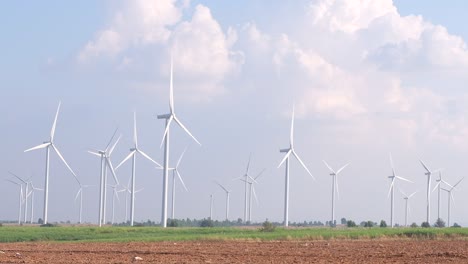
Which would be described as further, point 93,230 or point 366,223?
point 366,223

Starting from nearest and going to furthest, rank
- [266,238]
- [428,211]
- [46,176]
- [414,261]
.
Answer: [414,261] → [266,238] → [46,176] → [428,211]

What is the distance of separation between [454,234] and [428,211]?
6299 cm

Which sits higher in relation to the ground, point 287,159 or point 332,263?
point 287,159

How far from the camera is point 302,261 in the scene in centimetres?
3638

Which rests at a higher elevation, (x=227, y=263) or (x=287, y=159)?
(x=287, y=159)

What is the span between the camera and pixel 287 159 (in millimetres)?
120062

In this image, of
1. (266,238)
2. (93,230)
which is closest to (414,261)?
(266,238)

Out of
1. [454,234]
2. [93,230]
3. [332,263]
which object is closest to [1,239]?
[93,230]

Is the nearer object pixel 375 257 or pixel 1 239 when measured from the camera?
pixel 375 257

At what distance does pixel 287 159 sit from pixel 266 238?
51.3m

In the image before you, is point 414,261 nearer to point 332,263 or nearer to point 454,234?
point 332,263

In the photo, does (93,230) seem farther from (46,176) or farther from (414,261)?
(414,261)

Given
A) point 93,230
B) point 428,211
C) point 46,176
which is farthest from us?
point 428,211

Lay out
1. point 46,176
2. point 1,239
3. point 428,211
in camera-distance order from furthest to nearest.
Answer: point 428,211 → point 46,176 → point 1,239
